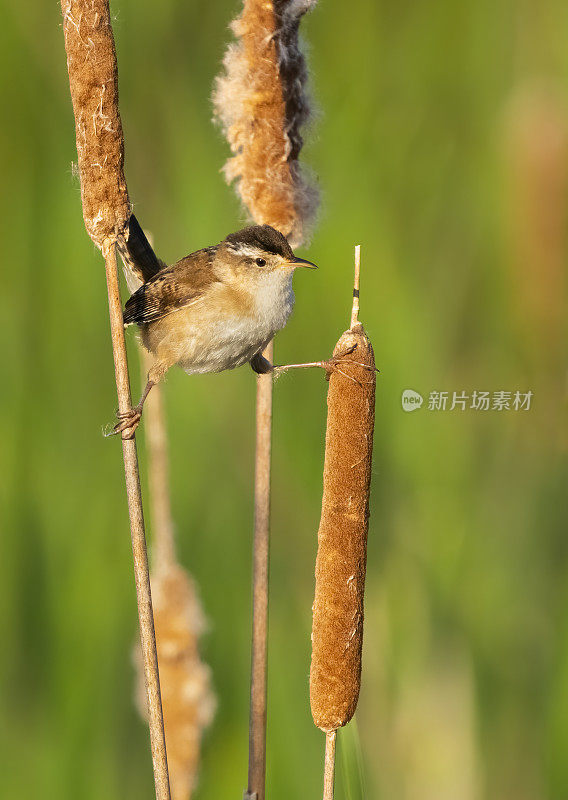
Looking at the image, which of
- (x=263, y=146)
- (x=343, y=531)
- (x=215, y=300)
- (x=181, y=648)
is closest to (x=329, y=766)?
→ (x=343, y=531)

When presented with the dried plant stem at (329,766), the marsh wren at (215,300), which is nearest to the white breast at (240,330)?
the marsh wren at (215,300)

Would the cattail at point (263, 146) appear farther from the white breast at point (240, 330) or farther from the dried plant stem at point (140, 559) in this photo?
the dried plant stem at point (140, 559)

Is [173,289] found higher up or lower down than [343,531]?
higher up

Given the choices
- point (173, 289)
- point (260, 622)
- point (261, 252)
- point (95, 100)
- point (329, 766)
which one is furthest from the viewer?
point (173, 289)

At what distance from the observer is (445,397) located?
2.80 meters

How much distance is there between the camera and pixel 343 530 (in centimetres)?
153

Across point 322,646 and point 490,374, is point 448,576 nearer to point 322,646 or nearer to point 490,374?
point 490,374

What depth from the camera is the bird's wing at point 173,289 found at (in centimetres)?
229

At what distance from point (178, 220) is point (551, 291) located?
1179 mm

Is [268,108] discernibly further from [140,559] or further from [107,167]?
[140,559]

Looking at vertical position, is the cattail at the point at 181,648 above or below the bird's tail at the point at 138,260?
below

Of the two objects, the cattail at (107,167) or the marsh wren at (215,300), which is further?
the marsh wren at (215,300)

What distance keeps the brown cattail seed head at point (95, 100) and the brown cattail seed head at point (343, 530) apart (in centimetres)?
51

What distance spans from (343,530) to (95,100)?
0.86 metres
